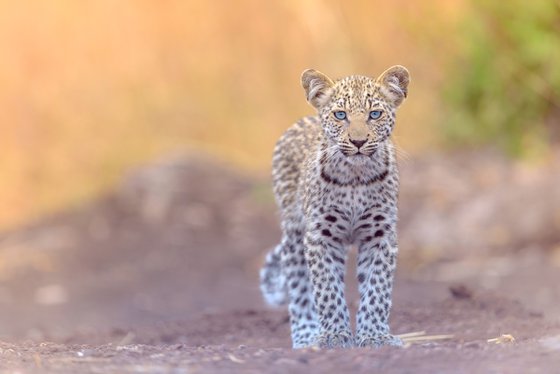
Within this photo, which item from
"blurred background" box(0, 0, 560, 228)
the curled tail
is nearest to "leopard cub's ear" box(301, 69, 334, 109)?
the curled tail

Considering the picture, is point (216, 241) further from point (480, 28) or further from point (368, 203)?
point (368, 203)

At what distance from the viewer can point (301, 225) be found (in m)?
7.99

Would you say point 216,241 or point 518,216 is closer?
point 518,216

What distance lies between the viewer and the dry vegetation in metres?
17.7

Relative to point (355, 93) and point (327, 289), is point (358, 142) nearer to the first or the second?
point (355, 93)

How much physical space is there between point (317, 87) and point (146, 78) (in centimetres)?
1127

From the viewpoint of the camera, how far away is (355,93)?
6.99 metres

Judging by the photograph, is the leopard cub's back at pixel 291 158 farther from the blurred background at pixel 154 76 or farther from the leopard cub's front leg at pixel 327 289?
the blurred background at pixel 154 76

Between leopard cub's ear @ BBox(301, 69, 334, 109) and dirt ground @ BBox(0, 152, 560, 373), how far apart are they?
5.34 feet

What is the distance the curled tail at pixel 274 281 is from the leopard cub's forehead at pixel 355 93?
1.67 m

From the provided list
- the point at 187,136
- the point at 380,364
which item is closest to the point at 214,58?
the point at 187,136

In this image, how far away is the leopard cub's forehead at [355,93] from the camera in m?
6.91

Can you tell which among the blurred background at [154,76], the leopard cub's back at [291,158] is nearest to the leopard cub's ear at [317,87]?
the leopard cub's back at [291,158]

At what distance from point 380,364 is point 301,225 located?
2.36m
